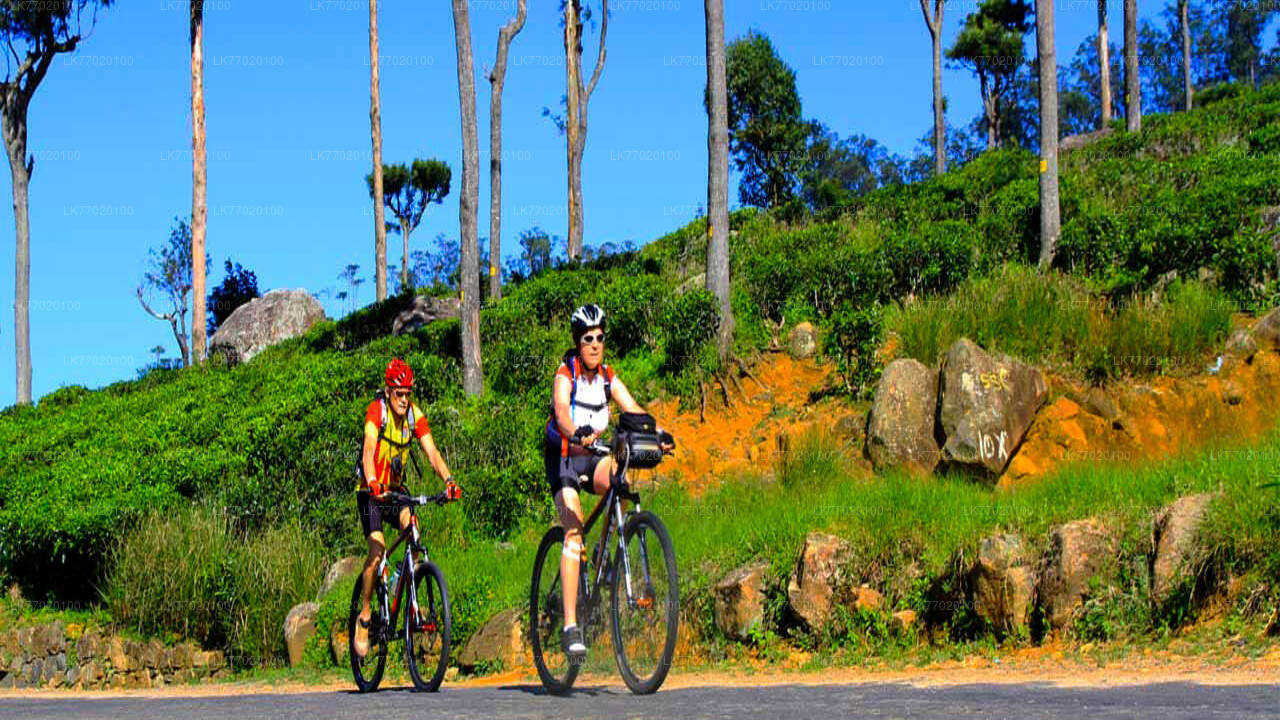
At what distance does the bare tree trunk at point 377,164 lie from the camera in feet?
130

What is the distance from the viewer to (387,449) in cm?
1012

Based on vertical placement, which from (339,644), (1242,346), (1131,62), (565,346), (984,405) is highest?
(1131,62)

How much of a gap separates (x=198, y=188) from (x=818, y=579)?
2751cm

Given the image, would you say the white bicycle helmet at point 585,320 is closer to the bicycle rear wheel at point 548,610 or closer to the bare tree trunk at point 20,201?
the bicycle rear wheel at point 548,610

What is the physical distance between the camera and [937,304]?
17734 mm

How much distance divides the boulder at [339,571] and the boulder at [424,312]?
1688cm

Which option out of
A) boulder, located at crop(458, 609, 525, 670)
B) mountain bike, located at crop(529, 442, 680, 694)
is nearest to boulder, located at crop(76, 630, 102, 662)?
boulder, located at crop(458, 609, 525, 670)

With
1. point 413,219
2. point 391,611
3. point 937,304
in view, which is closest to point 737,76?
point 413,219

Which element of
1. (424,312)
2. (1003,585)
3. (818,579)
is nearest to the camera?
(1003,585)

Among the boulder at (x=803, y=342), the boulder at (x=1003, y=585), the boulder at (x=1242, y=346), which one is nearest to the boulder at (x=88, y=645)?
the boulder at (x=803, y=342)

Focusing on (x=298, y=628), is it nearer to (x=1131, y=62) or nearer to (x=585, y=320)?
(x=585, y=320)

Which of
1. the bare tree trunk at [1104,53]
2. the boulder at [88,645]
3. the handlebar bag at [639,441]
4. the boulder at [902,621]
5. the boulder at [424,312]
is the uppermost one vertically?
the bare tree trunk at [1104,53]

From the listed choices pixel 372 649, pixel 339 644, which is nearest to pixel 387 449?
pixel 372 649

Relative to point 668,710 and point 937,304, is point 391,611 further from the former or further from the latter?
point 937,304
